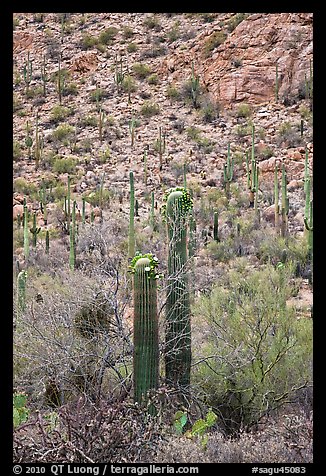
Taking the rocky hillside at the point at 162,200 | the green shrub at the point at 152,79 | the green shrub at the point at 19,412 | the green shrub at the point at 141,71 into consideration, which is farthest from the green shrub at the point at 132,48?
the green shrub at the point at 19,412

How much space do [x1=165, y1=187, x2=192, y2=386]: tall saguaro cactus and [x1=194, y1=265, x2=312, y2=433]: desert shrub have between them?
14.8 inches

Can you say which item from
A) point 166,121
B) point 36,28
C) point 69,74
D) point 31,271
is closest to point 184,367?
point 31,271

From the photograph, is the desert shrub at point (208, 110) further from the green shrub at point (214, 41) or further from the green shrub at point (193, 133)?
the green shrub at point (214, 41)

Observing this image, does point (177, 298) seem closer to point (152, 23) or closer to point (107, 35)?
point (107, 35)

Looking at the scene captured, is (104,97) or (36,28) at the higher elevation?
(36,28)

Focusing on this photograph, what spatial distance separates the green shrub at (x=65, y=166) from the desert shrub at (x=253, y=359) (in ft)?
61.3

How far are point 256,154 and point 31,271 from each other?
42.9 ft

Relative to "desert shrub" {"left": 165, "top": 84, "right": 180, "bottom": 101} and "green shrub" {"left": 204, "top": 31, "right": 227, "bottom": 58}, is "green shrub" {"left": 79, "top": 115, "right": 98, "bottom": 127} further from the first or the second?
"green shrub" {"left": 204, "top": 31, "right": 227, "bottom": 58}

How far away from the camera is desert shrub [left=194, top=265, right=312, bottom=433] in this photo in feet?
31.1

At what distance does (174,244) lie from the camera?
A: 31.1ft

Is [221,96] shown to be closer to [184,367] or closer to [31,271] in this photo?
[31,271]

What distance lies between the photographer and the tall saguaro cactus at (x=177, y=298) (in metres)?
9.06

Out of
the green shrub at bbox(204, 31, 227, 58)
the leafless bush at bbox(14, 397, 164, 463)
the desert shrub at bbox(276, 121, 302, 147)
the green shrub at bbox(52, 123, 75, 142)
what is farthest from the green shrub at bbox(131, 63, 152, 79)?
the leafless bush at bbox(14, 397, 164, 463)

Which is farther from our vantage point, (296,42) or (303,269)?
(296,42)
